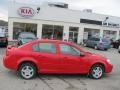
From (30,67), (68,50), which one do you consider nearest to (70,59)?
(68,50)

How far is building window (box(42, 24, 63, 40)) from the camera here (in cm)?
3453

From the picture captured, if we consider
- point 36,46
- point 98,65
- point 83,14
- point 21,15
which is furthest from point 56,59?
point 83,14

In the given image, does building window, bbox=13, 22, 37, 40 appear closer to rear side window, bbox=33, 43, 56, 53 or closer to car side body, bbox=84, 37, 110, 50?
car side body, bbox=84, 37, 110, 50

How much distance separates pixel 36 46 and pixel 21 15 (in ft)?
77.2

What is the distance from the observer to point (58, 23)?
35.1 meters

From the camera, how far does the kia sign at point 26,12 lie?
31737 mm

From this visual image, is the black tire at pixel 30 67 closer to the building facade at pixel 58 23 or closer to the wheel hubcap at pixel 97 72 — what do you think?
the wheel hubcap at pixel 97 72

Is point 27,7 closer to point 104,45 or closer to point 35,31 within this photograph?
point 35,31

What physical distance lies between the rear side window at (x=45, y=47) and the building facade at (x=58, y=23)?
76.8ft

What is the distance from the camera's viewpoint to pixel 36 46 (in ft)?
29.6

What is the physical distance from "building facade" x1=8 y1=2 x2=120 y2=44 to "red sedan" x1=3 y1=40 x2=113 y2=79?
23.5m

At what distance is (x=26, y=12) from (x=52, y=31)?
521cm

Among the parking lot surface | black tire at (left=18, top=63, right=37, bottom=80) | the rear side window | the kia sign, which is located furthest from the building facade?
black tire at (left=18, top=63, right=37, bottom=80)

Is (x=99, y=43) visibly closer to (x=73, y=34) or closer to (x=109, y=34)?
(x=73, y=34)
